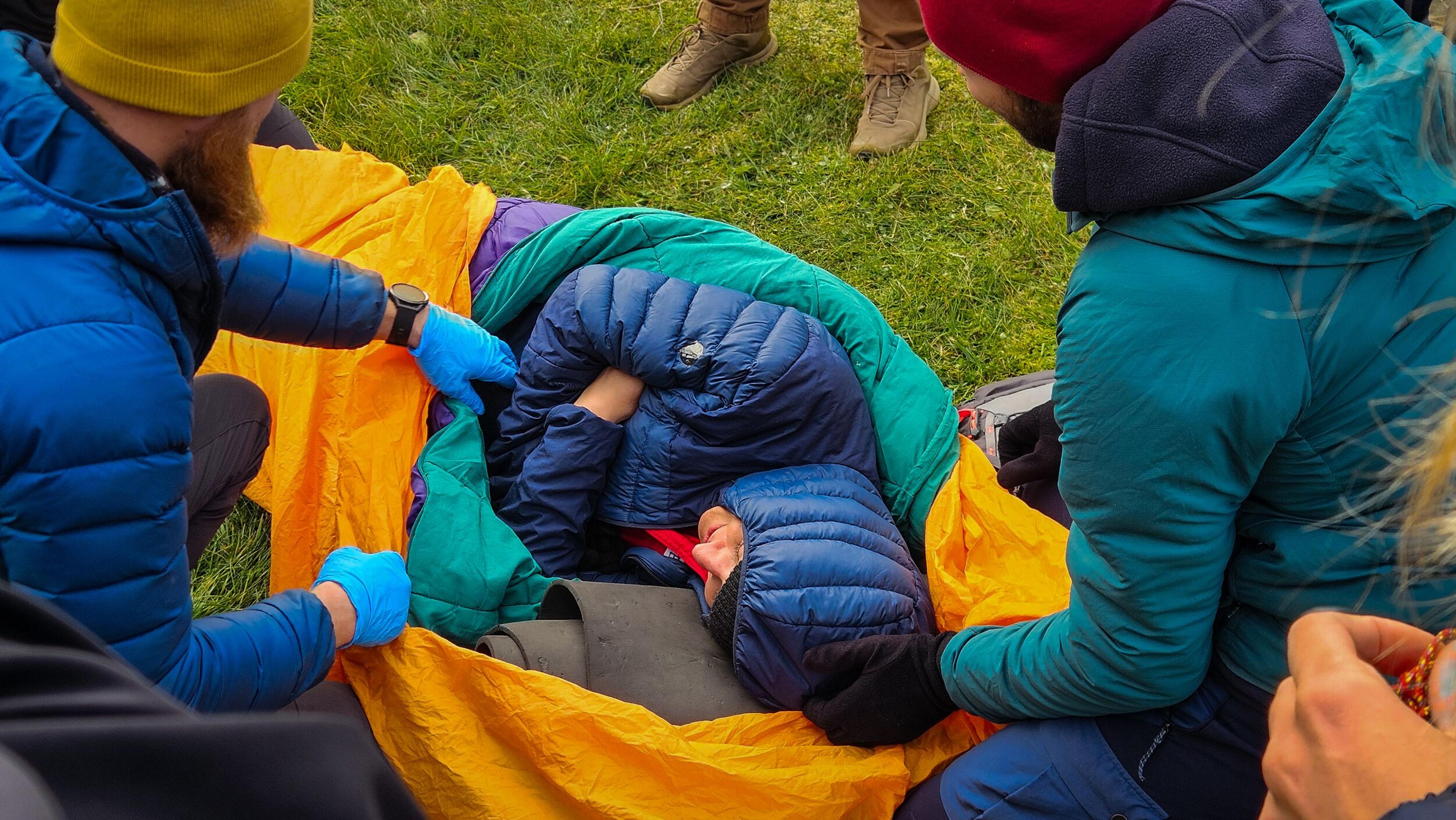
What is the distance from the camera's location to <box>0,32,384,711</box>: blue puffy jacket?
120 centimetres

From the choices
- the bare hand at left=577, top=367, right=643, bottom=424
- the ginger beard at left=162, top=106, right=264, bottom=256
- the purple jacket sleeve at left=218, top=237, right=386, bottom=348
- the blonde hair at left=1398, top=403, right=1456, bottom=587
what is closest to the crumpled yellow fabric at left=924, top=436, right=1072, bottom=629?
the bare hand at left=577, top=367, right=643, bottom=424

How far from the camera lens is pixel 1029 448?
7.77ft

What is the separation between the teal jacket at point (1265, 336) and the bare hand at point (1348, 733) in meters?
0.33

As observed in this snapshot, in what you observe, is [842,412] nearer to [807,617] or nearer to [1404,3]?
[807,617]

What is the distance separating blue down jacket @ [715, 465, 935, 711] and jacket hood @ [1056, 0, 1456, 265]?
97 centimetres

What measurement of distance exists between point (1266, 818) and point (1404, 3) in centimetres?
144

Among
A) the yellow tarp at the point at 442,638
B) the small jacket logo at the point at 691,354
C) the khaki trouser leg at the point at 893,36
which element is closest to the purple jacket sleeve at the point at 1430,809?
the yellow tarp at the point at 442,638

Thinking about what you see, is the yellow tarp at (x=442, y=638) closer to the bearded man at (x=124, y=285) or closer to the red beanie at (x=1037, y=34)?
the bearded man at (x=124, y=285)

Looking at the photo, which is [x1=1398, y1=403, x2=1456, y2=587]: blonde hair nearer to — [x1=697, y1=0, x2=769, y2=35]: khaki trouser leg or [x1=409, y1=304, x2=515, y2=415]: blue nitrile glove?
[x1=409, y1=304, x2=515, y2=415]: blue nitrile glove

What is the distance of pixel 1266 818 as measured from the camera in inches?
32.4

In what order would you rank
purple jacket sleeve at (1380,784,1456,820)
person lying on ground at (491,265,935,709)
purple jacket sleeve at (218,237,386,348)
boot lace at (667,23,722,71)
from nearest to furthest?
purple jacket sleeve at (1380,784,1456,820) < purple jacket sleeve at (218,237,386,348) < person lying on ground at (491,265,935,709) < boot lace at (667,23,722,71)

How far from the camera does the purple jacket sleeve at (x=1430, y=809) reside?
0.65 m

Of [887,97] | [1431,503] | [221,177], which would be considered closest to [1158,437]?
[1431,503]

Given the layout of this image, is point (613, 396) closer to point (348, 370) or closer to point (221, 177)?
point (348, 370)
